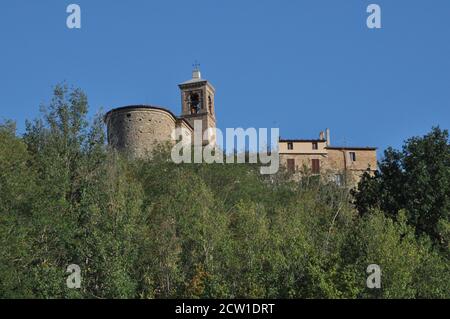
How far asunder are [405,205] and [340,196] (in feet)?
31.5

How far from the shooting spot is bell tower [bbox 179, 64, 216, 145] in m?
64.9

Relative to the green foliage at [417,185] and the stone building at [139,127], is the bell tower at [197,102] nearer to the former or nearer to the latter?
the stone building at [139,127]

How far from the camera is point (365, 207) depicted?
36.5 meters

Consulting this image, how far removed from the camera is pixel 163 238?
2875cm

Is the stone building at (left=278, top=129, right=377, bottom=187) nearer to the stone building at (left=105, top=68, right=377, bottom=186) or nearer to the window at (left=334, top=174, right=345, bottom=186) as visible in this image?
the stone building at (left=105, top=68, right=377, bottom=186)

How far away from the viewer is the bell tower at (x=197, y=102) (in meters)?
64.9

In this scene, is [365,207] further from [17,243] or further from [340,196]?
[17,243]

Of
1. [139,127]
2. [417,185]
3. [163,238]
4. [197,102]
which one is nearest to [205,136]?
[197,102]

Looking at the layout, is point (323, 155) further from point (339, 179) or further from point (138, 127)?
point (138, 127)

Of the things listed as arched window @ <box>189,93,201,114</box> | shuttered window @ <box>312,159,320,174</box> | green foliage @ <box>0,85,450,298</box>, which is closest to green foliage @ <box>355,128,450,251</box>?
green foliage @ <box>0,85,450,298</box>

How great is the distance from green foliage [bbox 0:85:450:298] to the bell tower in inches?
→ 1148

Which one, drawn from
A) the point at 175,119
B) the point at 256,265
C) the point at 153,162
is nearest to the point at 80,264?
the point at 256,265

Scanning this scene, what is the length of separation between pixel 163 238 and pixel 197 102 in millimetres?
38095
